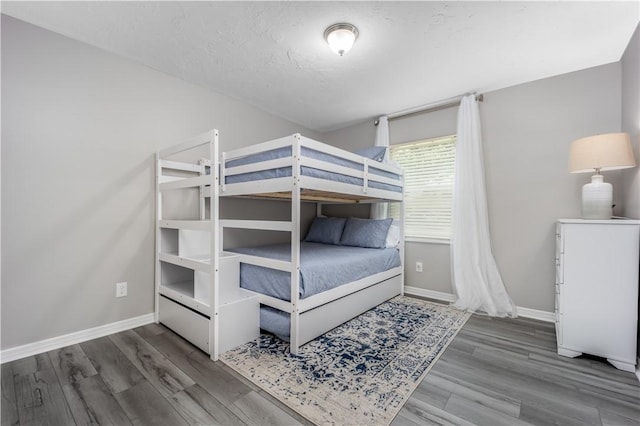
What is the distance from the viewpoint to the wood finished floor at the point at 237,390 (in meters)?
1.33

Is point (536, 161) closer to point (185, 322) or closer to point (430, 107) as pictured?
point (430, 107)

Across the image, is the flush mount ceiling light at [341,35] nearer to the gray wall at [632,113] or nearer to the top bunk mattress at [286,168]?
the top bunk mattress at [286,168]

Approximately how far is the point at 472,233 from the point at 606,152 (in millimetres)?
1213

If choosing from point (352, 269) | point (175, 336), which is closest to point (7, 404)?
point (175, 336)

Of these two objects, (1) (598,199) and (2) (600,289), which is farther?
(1) (598,199)

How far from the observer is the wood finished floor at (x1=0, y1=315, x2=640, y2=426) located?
1.33 m

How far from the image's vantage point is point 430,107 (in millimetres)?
3217

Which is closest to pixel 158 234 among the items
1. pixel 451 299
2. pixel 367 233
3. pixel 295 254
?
pixel 295 254

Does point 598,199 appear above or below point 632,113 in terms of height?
below

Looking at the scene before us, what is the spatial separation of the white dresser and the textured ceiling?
4.55 feet

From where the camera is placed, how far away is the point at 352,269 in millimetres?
2486

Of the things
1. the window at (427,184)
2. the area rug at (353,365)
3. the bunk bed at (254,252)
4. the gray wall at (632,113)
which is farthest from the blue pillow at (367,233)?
the gray wall at (632,113)

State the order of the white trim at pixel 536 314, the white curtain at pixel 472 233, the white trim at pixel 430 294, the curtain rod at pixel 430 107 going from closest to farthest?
the white trim at pixel 536 314 < the white curtain at pixel 472 233 < the curtain rod at pixel 430 107 < the white trim at pixel 430 294

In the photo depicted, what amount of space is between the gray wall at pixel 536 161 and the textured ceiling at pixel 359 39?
0.17m
